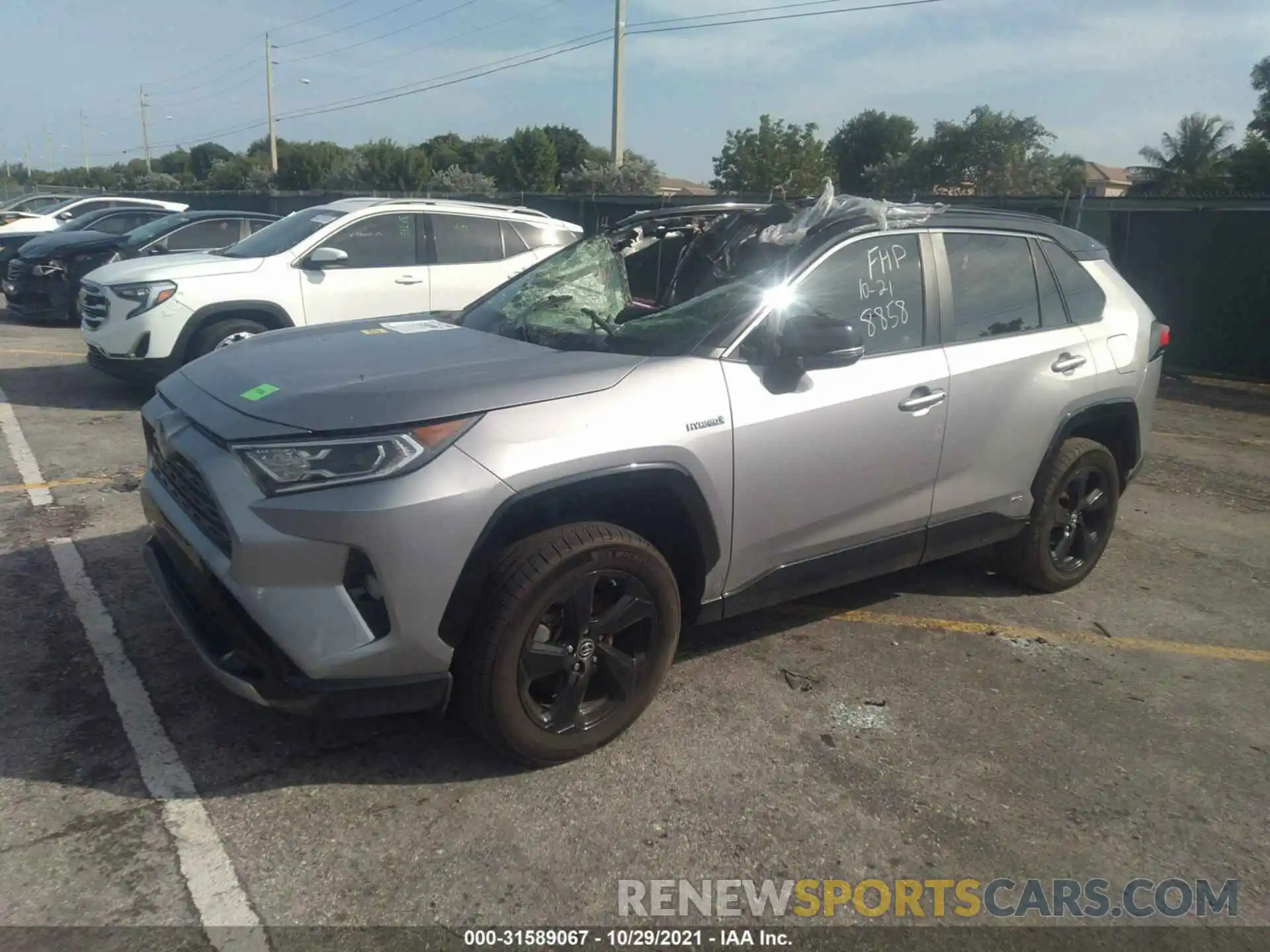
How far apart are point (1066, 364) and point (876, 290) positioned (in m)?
1.21

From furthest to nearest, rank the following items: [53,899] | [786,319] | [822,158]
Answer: [822,158], [786,319], [53,899]

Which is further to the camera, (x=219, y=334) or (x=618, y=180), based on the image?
(x=618, y=180)

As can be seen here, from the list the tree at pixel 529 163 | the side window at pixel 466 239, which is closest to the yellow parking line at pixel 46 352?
the side window at pixel 466 239

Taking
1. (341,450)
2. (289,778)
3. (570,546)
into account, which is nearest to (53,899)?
(289,778)

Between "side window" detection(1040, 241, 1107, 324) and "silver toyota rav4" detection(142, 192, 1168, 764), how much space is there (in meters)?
0.01

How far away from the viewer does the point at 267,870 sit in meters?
2.78

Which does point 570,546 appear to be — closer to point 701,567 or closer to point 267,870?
point 701,567

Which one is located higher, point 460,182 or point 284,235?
point 460,182

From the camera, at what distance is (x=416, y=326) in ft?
→ 14.3

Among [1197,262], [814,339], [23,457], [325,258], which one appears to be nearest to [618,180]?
[1197,262]

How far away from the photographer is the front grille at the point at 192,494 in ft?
10.00

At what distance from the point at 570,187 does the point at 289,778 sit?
113 ft

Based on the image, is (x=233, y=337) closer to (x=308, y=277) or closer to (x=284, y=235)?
(x=308, y=277)

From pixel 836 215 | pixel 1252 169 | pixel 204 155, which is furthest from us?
pixel 204 155
